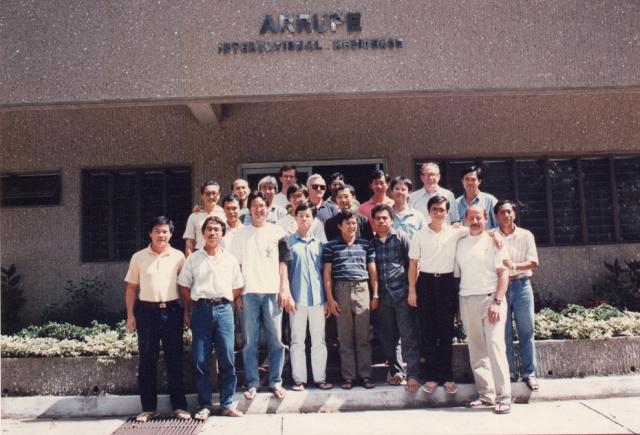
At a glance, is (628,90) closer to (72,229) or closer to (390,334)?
(390,334)

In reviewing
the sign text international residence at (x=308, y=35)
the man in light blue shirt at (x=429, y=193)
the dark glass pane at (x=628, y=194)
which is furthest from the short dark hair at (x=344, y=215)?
the dark glass pane at (x=628, y=194)

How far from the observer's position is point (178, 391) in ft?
16.4

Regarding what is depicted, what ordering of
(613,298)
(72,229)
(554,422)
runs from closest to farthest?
1. (554,422)
2. (613,298)
3. (72,229)

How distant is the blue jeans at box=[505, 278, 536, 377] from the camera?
525 cm

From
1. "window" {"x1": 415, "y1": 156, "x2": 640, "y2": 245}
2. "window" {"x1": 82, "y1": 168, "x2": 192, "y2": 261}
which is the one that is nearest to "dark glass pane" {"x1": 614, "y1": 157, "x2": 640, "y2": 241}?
"window" {"x1": 415, "y1": 156, "x2": 640, "y2": 245}

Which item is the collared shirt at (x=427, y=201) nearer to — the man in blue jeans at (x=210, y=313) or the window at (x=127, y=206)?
the man in blue jeans at (x=210, y=313)

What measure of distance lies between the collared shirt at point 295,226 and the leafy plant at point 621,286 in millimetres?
4520

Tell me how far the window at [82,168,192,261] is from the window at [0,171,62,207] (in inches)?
17.8

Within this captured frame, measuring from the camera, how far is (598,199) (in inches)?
333

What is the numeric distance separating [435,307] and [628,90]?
4005 millimetres

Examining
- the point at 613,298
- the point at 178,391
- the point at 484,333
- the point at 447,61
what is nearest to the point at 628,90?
the point at 447,61

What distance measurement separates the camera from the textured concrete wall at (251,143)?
320 inches

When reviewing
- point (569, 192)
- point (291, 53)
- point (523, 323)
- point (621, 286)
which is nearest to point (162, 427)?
point (523, 323)

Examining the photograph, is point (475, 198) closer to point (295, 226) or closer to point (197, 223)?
point (295, 226)
